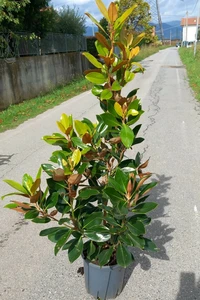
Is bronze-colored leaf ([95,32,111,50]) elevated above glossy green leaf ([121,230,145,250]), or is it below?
above

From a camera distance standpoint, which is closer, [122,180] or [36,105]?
[122,180]

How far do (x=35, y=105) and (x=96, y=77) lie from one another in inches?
321

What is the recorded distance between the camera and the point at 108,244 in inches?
81.6

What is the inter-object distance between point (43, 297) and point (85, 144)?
4.50ft

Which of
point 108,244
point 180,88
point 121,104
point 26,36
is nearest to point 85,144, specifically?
point 121,104

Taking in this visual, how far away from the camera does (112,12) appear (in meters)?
1.51

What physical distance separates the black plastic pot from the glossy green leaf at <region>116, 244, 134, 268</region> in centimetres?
26

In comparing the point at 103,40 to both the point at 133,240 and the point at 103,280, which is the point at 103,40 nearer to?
the point at 133,240

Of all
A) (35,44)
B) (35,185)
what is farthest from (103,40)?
(35,44)

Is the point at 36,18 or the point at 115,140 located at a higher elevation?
the point at 36,18

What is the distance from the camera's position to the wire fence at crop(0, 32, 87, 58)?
9529mm

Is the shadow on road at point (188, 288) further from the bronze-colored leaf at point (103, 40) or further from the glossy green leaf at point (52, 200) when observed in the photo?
the bronze-colored leaf at point (103, 40)

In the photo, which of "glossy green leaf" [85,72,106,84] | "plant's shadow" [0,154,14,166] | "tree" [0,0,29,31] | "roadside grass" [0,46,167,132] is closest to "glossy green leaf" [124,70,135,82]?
"glossy green leaf" [85,72,106,84]

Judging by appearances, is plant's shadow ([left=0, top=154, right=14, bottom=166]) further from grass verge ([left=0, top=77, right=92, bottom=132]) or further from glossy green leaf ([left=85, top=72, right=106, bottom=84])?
glossy green leaf ([left=85, top=72, right=106, bottom=84])
